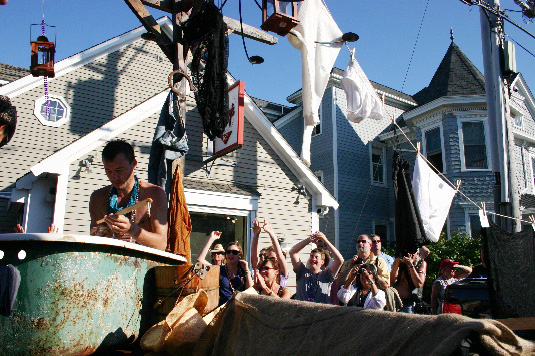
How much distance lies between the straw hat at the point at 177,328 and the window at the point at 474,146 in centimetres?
1606

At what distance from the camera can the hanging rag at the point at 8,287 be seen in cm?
167

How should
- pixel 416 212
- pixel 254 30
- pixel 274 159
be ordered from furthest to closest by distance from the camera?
1. pixel 274 159
2. pixel 416 212
3. pixel 254 30

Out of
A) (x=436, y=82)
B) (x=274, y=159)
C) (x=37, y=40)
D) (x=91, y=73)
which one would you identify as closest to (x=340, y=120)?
(x=436, y=82)

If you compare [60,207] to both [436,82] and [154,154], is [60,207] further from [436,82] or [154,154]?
→ [436,82]

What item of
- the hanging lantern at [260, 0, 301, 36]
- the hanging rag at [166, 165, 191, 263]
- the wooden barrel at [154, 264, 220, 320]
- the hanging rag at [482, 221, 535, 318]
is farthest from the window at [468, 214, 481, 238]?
the wooden barrel at [154, 264, 220, 320]

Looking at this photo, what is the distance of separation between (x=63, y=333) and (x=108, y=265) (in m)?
0.31

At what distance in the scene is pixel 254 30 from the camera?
22.2 ft

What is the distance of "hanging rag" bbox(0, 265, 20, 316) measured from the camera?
1669mm

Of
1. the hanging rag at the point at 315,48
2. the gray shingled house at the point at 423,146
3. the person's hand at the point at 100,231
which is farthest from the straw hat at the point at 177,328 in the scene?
the gray shingled house at the point at 423,146

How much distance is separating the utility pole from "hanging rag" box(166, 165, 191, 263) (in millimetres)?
5243

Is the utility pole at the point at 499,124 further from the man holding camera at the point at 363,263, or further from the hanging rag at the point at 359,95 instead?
the hanging rag at the point at 359,95

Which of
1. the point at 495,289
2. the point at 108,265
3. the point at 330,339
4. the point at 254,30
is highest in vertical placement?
the point at 254,30

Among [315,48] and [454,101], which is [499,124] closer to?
[315,48]

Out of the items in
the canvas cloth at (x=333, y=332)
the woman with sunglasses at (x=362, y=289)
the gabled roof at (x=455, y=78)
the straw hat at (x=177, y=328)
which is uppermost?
the gabled roof at (x=455, y=78)
